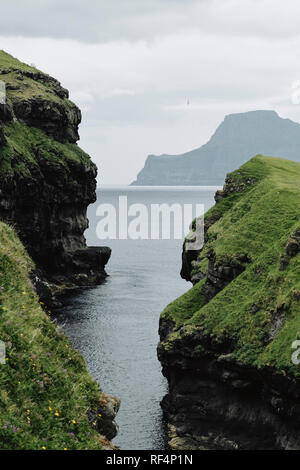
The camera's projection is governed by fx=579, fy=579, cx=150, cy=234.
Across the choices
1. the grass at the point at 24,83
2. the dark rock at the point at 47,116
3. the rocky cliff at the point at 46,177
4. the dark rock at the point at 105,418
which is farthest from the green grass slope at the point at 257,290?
the grass at the point at 24,83

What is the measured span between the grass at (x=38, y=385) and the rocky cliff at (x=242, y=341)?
81.4ft

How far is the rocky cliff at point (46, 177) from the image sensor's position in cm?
10575

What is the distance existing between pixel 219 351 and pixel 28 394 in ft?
115

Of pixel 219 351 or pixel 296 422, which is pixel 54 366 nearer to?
pixel 296 422

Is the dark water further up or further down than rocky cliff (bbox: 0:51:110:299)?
further down

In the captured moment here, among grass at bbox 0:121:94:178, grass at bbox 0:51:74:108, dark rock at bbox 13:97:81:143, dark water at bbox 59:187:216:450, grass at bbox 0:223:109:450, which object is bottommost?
dark water at bbox 59:187:216:450

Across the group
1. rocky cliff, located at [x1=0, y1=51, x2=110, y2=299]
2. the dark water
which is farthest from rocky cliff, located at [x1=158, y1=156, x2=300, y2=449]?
rocky cliff, located at [x1=0, y1=51, x2=110, y2=299]

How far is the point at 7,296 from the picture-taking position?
2508 centimetres

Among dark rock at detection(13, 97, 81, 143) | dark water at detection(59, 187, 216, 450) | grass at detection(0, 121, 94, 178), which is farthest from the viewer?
dark rock at detection(13, 97, 81, 143)

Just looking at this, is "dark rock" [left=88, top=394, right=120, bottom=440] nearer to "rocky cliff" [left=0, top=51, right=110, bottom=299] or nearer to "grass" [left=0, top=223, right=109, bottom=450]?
"grass" [left=0, top=223, right=109, bottom=450]

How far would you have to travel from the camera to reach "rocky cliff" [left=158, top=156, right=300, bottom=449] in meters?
47.3

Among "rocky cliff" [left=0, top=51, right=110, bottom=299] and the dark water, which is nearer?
the dark water

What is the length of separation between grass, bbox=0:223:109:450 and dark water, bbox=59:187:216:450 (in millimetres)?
28510

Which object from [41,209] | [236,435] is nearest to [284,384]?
[236,435]
